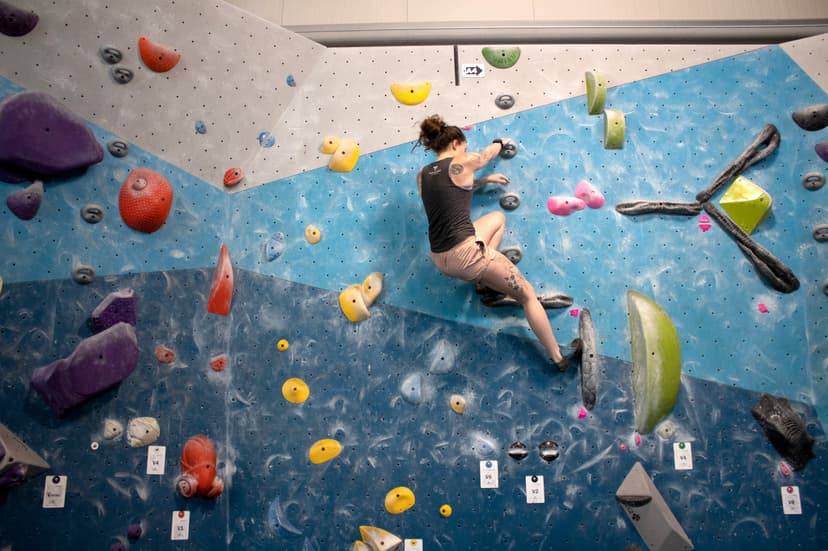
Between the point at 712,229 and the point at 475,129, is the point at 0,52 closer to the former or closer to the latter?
the point at 475,129

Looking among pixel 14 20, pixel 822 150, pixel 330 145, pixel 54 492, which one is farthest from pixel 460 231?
pixel 14 20

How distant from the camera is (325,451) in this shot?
10.4ft

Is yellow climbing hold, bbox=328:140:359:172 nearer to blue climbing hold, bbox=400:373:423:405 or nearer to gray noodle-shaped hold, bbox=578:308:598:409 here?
blue climbing hold, bbox=400:373:423:405

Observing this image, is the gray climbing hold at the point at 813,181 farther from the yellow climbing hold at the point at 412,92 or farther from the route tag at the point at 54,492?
the route tag at the point at 54,492

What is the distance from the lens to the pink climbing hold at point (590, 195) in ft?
10.9

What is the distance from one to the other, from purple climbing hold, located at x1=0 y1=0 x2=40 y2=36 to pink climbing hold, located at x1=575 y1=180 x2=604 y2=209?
2.88 meters

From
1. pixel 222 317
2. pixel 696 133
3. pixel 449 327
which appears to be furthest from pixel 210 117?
pixel 696 133

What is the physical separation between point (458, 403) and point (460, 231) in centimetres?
83

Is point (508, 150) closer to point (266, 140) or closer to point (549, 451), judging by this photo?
point (266, 140)

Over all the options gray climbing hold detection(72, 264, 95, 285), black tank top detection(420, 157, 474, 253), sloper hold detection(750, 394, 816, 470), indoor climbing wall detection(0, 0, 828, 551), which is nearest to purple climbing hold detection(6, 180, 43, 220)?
indoor climbing wall detection(0, 0, 828, 551)

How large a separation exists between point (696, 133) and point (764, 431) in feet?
4.93

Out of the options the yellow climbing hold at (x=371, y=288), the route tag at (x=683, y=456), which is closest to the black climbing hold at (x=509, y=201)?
the yellow climbing hold at (x=371, y=288)

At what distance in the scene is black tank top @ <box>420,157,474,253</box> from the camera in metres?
2.99

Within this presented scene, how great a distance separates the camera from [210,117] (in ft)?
11.2
